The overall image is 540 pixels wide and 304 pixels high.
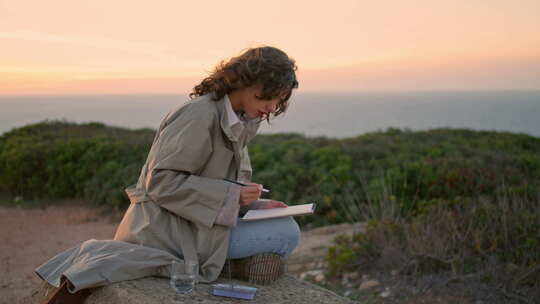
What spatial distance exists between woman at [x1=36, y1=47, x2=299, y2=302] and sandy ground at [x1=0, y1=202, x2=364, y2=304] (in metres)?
2.12

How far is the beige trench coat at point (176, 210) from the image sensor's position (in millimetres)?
2738

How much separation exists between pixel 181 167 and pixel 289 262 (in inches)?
138

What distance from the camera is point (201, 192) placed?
9.09ft

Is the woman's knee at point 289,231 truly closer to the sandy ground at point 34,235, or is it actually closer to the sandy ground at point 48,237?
the sandy ground at point 48,237

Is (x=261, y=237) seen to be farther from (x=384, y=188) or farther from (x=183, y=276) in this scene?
(x=384, y=188)

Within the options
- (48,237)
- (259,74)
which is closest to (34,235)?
(48,237)

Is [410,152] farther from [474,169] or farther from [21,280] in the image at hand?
[21,280]

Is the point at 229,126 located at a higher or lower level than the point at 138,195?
higher

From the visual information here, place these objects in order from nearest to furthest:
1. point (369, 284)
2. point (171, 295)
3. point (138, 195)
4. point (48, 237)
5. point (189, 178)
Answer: point (171, 295)
point (189, 178)
point (138, 195)
point (369, 284)
point (48, 237)

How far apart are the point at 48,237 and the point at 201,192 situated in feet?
16.6

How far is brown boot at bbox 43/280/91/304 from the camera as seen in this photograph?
8.56ft

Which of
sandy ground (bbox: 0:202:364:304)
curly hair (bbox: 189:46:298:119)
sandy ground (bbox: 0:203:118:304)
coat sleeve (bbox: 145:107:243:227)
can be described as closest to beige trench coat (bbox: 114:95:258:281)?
coat sleeve (bbox: 145:107:243:227)

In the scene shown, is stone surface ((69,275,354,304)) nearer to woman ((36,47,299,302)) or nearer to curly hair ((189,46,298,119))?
woman ((36,47,299,302))

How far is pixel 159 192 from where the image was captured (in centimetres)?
278
